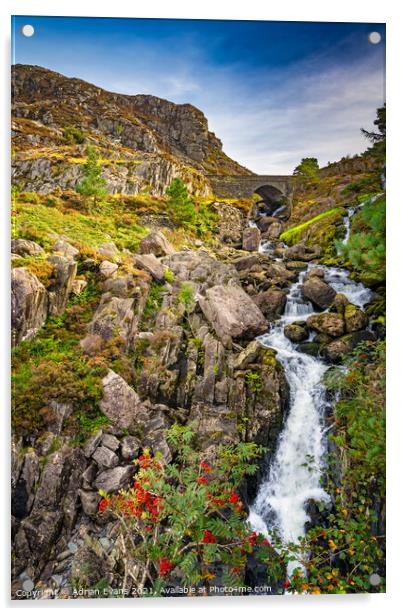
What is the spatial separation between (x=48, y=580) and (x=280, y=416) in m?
3.46

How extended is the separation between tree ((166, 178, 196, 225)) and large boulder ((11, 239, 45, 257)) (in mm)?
2010

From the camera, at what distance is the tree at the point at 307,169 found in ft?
16.0

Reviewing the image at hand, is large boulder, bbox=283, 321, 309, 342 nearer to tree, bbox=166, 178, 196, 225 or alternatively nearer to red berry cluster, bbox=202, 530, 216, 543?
tree, bbox=166, 178, 196, 225

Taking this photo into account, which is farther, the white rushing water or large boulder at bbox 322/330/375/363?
large boulder at bbox 322/330/375/363

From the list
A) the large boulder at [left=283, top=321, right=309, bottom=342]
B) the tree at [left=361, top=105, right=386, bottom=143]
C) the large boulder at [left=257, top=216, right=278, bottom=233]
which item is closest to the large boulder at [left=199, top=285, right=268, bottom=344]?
the large boulder at [left=283, top=321, right=309, bottom=342]

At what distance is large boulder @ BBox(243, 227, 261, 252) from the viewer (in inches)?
207

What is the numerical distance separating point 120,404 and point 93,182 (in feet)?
11.3

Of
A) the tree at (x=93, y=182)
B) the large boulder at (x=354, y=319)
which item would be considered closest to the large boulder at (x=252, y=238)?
the large boulder at (x=354, y=319)

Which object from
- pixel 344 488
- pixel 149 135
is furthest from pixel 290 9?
pixel 344 488

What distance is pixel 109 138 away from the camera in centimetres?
537

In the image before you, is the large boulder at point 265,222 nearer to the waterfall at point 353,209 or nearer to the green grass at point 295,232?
the green grass at point 295,232

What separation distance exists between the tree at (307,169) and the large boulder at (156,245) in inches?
86.0

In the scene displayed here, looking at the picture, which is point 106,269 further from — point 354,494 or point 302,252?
point 354,494

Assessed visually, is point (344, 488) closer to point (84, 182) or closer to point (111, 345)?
point (111, 345)
